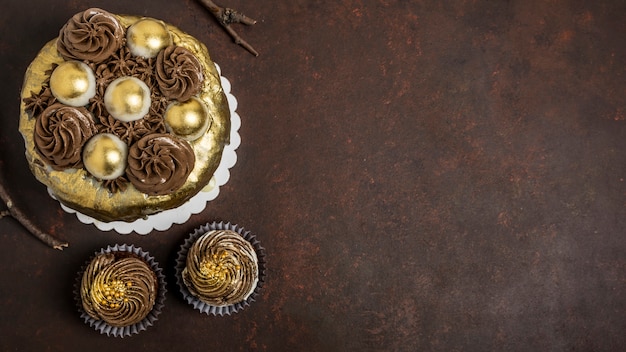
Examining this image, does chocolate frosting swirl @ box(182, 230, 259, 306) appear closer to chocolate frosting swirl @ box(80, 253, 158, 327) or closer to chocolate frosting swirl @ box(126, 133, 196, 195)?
chocolate frosting swirl @ box(80, 253, 158, 327)

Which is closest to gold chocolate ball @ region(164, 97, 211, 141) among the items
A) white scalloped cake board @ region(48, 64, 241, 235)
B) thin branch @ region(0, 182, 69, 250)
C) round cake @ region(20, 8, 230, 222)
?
round cake @ region(20, 8, 230, 222)

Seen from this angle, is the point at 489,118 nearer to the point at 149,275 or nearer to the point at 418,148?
the point at 418,148

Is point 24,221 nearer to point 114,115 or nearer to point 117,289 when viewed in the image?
point 117,289

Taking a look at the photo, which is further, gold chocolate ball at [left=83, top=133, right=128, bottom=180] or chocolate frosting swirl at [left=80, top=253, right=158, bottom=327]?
chocolate frosting swirl at [left=80, top=253, right=158, bottom=327]

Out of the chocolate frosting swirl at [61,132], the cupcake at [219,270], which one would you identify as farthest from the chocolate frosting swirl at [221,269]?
the chocolate frosting swirl at [61,132]

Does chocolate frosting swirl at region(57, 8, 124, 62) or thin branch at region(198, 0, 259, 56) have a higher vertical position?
chocolate frosting swirl at region(57, 8, 124, 62)

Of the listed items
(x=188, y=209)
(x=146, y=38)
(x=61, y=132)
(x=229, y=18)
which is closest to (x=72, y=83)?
(x=61, y=132)

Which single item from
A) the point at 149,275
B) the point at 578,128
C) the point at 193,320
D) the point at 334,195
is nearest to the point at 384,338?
the point at 334,195
